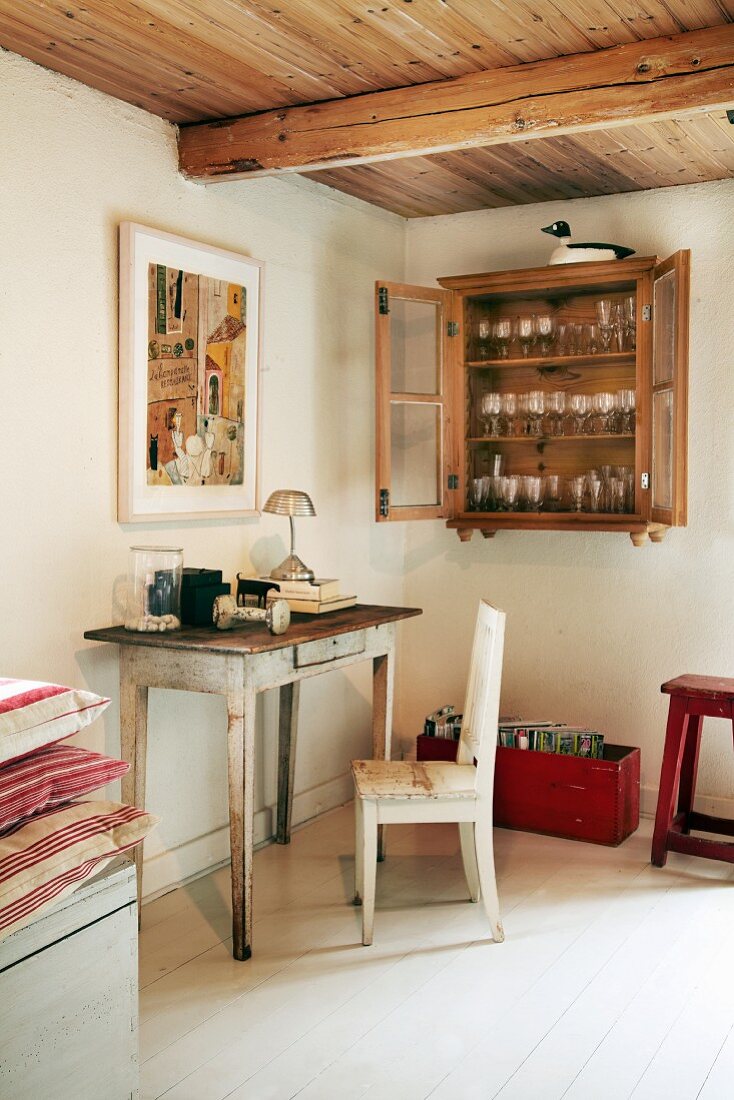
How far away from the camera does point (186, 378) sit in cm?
364

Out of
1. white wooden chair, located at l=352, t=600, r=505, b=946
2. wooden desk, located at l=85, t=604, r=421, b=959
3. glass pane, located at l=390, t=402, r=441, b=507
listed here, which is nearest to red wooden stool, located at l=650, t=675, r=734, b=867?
white wooden chair, located at l=352, t=600, r=505, b=946

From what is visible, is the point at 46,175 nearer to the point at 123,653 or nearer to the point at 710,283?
the point at 123,653

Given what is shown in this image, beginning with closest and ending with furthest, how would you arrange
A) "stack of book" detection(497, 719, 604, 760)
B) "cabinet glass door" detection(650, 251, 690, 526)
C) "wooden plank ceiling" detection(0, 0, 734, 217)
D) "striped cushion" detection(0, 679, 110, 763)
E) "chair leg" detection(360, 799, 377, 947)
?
"striped cushion" detection(0, 679, 110, 763), "wooden plank ceiling" detection(0, 0, 734, 217), "chair leg" detection(360, 799, 377, 947), "cabinet glass door" detection(650, 251, 690, 526), "stack of book" detection(497, 719, 604, 760)

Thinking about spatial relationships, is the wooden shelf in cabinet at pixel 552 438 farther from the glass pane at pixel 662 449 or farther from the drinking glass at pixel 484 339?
the drinking glass at pixel 484 339

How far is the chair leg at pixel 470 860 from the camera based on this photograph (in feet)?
11.8

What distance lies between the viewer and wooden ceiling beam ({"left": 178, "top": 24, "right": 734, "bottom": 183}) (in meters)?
2.81

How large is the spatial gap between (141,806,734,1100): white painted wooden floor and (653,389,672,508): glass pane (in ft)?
4.59

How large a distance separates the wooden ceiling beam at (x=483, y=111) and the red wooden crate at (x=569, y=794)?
2.38 m

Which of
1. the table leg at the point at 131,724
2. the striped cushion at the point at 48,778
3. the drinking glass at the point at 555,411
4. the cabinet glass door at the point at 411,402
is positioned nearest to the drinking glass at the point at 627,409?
the drinking glass at the point at 555,411

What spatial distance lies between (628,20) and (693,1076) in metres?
2.67

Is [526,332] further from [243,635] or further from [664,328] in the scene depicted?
[243,635]

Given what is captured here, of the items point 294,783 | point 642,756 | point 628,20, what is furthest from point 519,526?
point 628,20

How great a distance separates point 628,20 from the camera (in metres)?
2.74

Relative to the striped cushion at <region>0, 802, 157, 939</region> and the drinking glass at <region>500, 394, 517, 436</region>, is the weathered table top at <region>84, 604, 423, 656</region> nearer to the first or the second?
the striped cushion at <region>0, 802, 157, 939</region>
